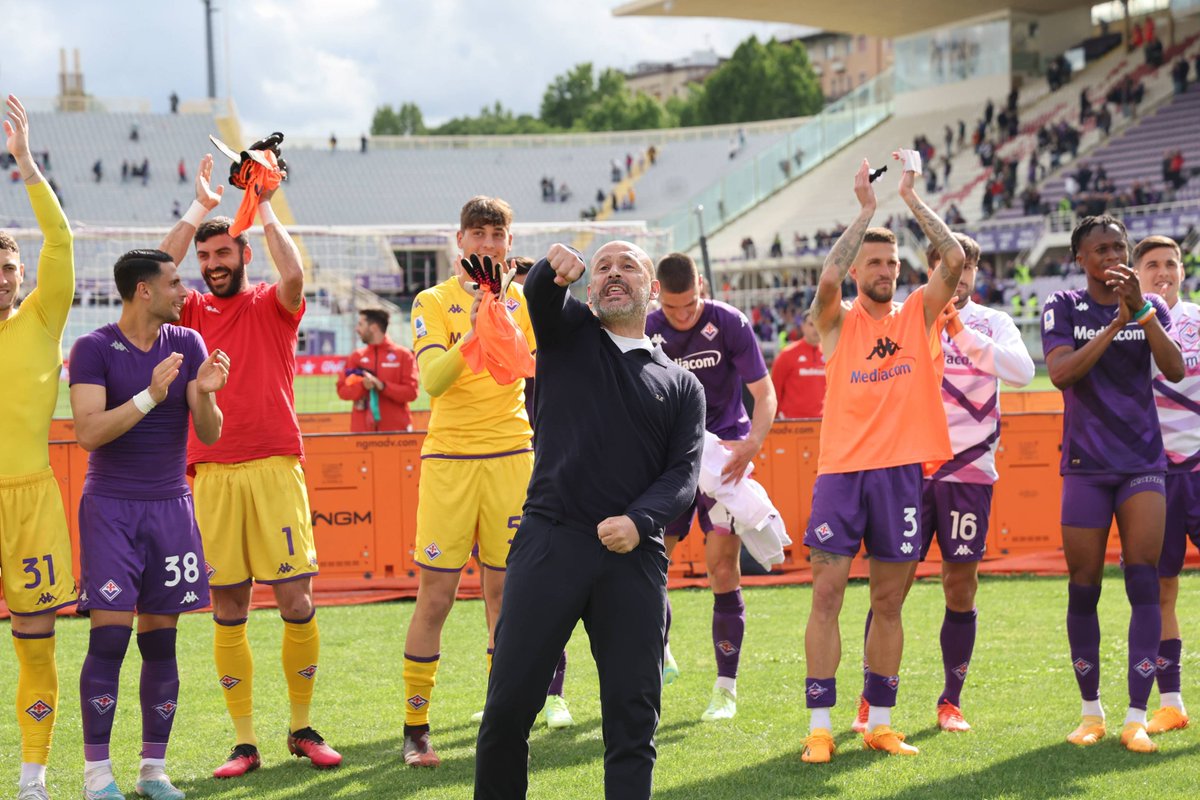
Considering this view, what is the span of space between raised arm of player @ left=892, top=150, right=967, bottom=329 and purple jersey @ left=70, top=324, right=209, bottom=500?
9.97ft

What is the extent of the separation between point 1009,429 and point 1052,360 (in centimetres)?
595

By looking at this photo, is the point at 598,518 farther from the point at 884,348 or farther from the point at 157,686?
the point at 157,686

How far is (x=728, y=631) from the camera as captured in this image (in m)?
6.83

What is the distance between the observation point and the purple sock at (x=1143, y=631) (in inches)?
231

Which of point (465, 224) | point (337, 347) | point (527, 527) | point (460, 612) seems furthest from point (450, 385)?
point (337, 347)

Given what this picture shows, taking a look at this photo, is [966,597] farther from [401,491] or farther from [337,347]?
[337,347]

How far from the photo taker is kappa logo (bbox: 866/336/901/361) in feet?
19.1

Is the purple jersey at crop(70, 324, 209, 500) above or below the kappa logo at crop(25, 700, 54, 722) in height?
above

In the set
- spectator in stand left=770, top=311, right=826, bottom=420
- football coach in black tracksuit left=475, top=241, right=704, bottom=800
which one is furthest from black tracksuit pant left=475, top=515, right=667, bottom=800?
spectator in stand left=770, top=311, right=826, bottom=420

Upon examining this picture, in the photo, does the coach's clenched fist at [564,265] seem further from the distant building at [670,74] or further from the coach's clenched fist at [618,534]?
the distant building at [670,74]

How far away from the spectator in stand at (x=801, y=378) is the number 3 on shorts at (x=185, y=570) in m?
7.72

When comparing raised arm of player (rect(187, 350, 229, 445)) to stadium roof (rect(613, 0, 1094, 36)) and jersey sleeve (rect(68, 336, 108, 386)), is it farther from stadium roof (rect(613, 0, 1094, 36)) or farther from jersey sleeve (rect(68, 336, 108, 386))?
stadium roof (rect(613, 0, 1094, 36))

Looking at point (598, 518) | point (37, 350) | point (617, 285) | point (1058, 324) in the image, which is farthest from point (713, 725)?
point (37, 350)

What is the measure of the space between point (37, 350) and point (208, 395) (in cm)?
69
